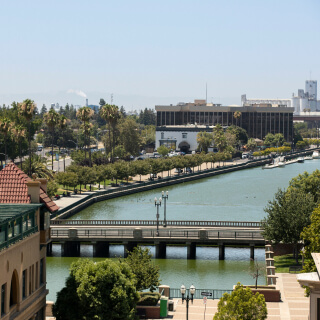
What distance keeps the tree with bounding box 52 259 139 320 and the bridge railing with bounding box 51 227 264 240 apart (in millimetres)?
30575

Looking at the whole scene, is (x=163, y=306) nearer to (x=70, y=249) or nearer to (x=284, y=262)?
(x=284, y=262)

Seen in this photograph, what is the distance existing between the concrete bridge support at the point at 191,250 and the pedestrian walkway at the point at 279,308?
682 inches

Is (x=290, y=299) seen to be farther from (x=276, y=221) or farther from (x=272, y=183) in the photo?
(x=272, y=183)

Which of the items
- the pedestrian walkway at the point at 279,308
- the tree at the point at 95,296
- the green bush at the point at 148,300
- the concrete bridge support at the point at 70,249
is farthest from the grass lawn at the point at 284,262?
the tree at the point at 95,296

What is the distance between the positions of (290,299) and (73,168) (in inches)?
3223

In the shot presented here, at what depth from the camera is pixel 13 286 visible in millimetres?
36219

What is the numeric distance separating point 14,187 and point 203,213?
7699 centimetres

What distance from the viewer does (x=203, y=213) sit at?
380 feet

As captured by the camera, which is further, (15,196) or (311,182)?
(311,182)

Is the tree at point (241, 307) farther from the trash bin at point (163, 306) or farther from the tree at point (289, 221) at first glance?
the tree at point (289, 221)

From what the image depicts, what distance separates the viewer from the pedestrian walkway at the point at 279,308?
1902 inches

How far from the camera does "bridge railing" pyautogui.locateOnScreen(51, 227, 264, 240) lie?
72688 millimetres

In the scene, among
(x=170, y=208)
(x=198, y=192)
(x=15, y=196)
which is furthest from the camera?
(x=198, y=192)

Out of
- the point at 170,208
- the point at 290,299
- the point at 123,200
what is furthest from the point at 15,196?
the point at 123,200
